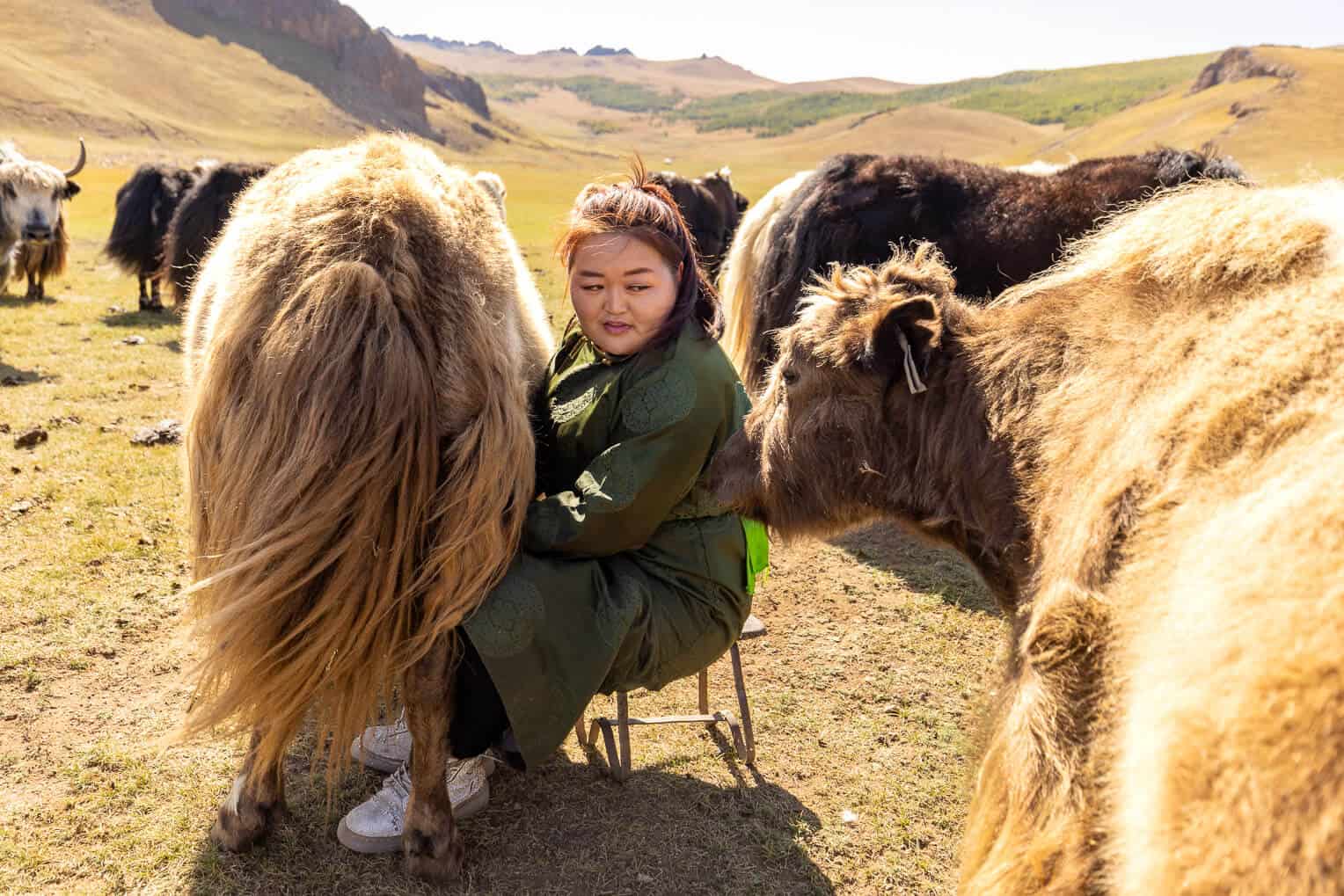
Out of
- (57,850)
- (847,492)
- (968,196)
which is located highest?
(968,196)

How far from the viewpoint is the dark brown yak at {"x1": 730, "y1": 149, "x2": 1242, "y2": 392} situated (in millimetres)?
5652

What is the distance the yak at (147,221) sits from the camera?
12.3 metres

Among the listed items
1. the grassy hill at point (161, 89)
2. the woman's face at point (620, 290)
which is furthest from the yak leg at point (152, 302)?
the grassy hill at point (161, 89)

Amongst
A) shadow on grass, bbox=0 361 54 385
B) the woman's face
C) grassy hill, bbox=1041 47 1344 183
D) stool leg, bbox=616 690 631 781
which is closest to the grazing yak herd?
the woman's face

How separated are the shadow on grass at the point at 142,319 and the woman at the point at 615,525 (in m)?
10.1

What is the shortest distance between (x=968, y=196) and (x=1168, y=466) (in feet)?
15.5

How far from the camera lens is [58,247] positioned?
441 inches

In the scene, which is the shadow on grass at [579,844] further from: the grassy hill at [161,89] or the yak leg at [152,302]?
the grassy hill at [161,89]

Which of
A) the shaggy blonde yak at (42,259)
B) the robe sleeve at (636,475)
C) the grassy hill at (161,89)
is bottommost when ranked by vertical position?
the shaggy blonde yak at (42,259)

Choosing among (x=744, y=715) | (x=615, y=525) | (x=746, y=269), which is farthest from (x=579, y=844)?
(x=746, y=269)

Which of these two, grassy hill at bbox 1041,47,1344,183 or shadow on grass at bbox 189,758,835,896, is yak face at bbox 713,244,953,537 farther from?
grassy hill at bbox 1041,47,1344,183

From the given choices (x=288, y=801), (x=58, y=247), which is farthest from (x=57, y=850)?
(x=58, y=247)

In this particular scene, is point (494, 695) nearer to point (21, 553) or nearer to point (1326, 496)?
point (1326, 496)

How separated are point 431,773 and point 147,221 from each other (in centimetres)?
1309
